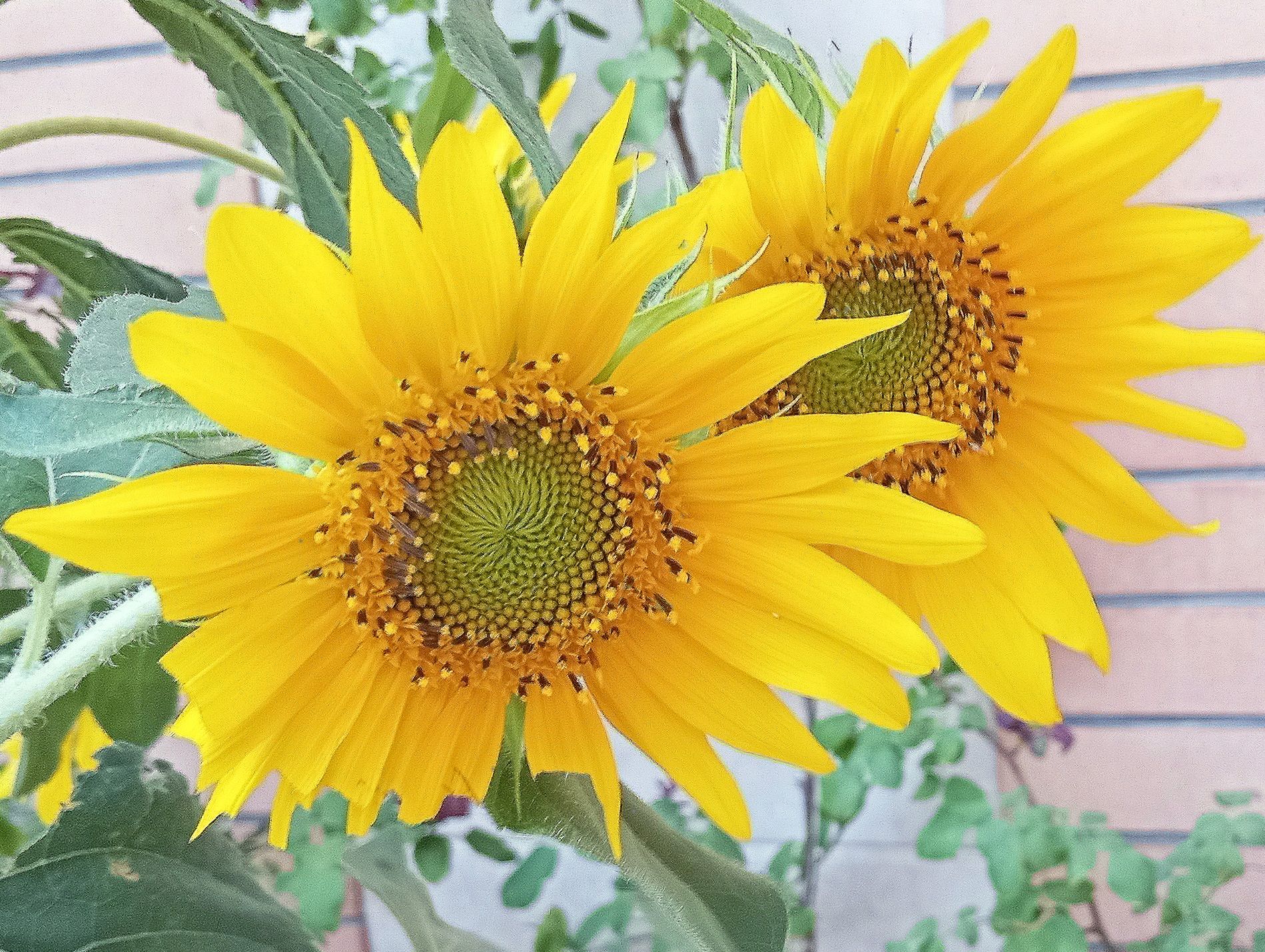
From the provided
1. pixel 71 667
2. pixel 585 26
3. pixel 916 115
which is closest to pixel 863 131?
pixel 916 115

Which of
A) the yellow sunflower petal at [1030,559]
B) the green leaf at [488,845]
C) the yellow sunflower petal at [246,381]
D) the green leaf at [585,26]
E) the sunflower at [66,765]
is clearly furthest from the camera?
the green leaf at [488,845]

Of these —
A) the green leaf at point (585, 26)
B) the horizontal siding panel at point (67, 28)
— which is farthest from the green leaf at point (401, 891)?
the horizontal siding panel at point (67, 28)

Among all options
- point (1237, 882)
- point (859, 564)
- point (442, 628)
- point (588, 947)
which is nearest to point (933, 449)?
point (859, 564)

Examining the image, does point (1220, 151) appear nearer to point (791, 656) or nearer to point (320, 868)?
point (791, 656)

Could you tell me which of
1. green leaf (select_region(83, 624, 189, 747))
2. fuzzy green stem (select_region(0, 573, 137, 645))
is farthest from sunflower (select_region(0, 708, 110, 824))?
fuzzy green stem (select_region(0, 573, 137, 645))

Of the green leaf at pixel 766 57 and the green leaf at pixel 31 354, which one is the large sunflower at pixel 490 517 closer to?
the green leaf at pixel 766 57

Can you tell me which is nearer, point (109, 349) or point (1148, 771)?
point (109, 349)

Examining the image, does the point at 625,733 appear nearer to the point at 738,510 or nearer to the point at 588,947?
the point at 738,510
